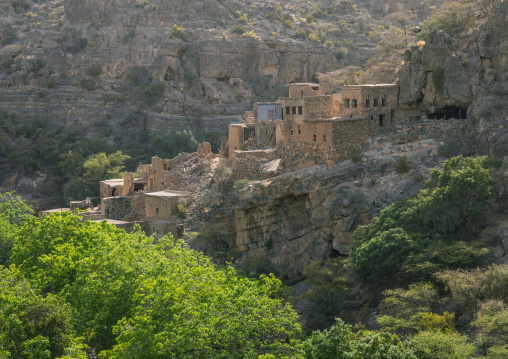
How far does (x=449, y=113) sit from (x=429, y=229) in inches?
496

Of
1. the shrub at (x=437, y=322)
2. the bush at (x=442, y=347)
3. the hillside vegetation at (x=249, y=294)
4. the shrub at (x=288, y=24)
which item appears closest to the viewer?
the bush at (x=442, y=347)

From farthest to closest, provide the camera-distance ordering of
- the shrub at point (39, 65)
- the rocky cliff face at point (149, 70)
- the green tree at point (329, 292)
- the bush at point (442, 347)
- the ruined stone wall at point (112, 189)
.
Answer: the shrub at point (39, 65), the rocky cliff face at point (149, 70), the ruined stone wall at point (112, 189), the green tree at point (329, 292), the bush at point (442, 347)

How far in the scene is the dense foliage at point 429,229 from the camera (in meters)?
39.4

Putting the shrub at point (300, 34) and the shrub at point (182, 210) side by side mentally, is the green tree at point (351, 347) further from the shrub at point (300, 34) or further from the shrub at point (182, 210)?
the shrub at point (300, 34)

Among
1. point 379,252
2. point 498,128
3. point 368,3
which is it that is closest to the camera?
point 379,252

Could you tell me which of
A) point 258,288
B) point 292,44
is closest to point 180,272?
point 258,288

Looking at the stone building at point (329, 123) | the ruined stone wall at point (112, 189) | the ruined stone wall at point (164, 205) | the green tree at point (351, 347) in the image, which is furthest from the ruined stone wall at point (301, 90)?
the green tree at point (351, 347)

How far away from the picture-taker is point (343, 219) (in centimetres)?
4662

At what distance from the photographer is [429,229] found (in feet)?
136

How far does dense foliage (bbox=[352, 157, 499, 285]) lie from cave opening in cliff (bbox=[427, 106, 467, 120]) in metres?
8.65

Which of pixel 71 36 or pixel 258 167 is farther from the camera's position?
pixel 71 36

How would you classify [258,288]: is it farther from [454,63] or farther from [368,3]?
[368,3]

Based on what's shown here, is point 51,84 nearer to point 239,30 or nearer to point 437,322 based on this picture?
point 239,30

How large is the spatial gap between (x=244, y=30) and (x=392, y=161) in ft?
229
